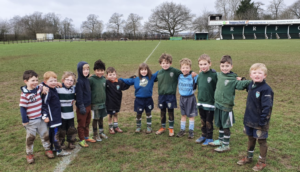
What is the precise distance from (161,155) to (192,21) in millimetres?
75745

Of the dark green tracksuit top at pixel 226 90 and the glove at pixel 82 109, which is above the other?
the dark green tracksuit top at pixel 226 90

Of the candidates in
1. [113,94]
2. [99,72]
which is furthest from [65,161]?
[99,72]

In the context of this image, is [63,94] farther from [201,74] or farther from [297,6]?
[297,6]

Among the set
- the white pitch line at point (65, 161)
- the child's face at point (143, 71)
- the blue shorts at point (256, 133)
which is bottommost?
the white pitch line at point (65, 161)

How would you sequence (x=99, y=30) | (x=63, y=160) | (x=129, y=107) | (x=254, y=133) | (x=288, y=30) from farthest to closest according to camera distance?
1. (x=99, y=30)
2. (x=288, y=30)
3. (x=129, y=107)
4. (x=63, y=160)
5. (x=254, y=133)

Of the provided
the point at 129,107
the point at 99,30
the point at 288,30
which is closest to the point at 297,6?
the point at 288,30

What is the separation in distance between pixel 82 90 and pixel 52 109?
0.62 metres

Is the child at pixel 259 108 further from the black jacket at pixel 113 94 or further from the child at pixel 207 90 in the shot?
the black jacket at pixel 113 94

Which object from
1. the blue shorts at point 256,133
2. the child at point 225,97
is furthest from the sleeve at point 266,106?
the child at point 225,97

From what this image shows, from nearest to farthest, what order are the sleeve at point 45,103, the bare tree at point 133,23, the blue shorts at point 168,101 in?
the sleeve at point 45,103, the blue shorts at point 168,101, the bare tree at point 133,23

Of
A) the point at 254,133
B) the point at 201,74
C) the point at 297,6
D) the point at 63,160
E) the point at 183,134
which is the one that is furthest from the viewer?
the point at 297,6

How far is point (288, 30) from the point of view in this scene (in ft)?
174

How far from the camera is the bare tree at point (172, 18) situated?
74.1m

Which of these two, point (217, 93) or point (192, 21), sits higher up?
point (192, 21)
